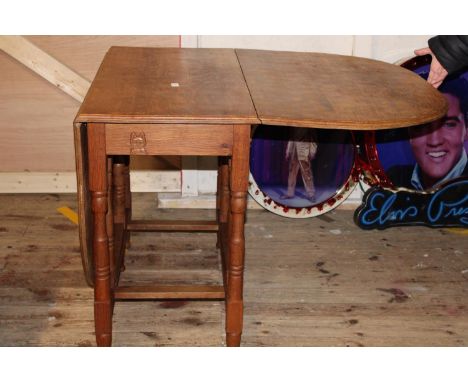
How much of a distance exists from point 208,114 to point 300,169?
173cm

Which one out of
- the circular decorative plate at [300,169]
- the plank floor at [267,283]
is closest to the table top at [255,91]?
the circular decorative plate at [300,169]

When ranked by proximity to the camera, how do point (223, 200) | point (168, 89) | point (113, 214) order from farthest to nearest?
point (223, 200) < point (113, 214) < point (168, 89)

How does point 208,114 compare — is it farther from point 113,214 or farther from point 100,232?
point 113,214

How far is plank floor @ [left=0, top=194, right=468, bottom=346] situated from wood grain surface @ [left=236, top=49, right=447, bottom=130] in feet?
3.37

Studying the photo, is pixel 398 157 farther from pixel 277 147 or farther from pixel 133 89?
pixel 133 89

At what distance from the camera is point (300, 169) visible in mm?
4031

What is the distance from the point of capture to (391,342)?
2.89 meters

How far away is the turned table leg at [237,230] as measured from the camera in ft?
8.03

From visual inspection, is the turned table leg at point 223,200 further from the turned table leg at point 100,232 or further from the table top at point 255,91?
the turned table leg at point 100,232

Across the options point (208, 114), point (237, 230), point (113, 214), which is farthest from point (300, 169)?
point (208, 114)

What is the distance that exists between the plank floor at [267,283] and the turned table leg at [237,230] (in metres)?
0.17

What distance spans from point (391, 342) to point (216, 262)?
1057 millimetres

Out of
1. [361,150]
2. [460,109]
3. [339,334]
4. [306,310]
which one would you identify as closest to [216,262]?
[306,310]

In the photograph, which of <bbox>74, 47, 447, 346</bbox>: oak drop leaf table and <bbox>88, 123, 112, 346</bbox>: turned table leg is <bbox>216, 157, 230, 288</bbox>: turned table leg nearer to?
<bbox>74, 47, 447, 346</bbox>: oak drop leaf table
